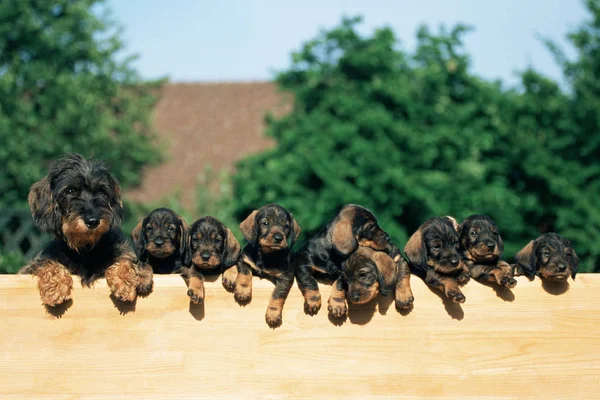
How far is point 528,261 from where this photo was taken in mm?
4523

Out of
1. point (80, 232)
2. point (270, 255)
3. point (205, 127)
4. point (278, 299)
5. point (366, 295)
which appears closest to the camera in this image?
point (366, 295)

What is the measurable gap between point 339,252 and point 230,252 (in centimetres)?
77

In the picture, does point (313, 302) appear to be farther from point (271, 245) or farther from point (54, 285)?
point (54, 285)

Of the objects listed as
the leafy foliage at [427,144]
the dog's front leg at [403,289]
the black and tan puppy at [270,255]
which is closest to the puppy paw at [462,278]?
the dog's front leg at [403,289]

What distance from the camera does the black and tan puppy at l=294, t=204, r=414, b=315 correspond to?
13.9ft

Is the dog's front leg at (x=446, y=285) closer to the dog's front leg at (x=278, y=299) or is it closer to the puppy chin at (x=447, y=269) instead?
the puppy chin at (x=447, y=269)

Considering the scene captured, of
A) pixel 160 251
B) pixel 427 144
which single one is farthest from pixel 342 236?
pixel 427 144

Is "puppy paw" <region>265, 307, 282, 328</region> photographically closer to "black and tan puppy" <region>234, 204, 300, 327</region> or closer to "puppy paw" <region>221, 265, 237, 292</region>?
"black and tan puppy" <region>234, 204, 300, 327</region>

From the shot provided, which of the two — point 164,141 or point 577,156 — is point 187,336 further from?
point 164,141

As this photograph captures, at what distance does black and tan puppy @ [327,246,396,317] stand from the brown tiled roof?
19376 mm

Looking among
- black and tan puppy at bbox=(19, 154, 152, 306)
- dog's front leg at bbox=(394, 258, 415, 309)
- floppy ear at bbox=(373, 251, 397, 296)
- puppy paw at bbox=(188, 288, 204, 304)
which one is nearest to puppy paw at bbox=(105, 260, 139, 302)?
black and tan puppy at bbox=(19, 154, 152, 306)

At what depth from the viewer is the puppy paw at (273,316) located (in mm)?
4195

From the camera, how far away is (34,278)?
13.9ft

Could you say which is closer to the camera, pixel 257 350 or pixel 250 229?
pixel 257 350
